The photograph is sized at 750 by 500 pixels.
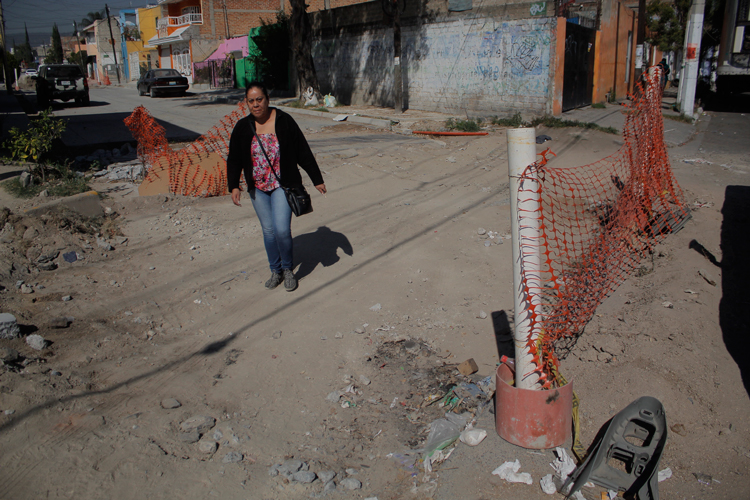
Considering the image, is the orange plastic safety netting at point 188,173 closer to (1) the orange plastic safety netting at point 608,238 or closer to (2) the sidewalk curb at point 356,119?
(1) the orange plastic safety netting at point 608,238

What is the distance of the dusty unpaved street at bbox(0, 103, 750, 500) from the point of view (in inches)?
103

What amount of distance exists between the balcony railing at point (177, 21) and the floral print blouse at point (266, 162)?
44.8 m

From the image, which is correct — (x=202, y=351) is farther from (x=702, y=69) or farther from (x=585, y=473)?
(x=702, y=69)

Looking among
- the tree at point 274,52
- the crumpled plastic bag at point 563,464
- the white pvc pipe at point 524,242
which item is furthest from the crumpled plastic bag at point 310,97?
the crumpled plastic bag at point 563,464

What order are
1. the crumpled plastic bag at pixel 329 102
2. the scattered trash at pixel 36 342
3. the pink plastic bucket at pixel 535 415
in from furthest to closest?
the crumpled plastic bag at pixel 329 102, the scattered trash at pixel 36 342, the pink plastic bucket at pixel 535 415

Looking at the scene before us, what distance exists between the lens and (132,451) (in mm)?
2697

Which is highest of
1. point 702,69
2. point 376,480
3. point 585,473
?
point 702,69

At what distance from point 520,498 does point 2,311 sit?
4.17 meters

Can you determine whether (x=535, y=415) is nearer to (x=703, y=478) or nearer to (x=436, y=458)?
(x=436, y=458)

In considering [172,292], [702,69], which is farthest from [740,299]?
[702,69]

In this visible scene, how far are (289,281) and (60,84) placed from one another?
2363 centimetres

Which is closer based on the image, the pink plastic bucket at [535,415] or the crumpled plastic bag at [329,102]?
the pink plastic bucket at [535,415]

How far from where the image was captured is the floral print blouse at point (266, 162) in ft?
13.9

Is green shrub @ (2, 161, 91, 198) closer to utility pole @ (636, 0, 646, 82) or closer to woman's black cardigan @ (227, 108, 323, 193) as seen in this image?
woman's black cardigan @ (227, 108, 323, 193)
